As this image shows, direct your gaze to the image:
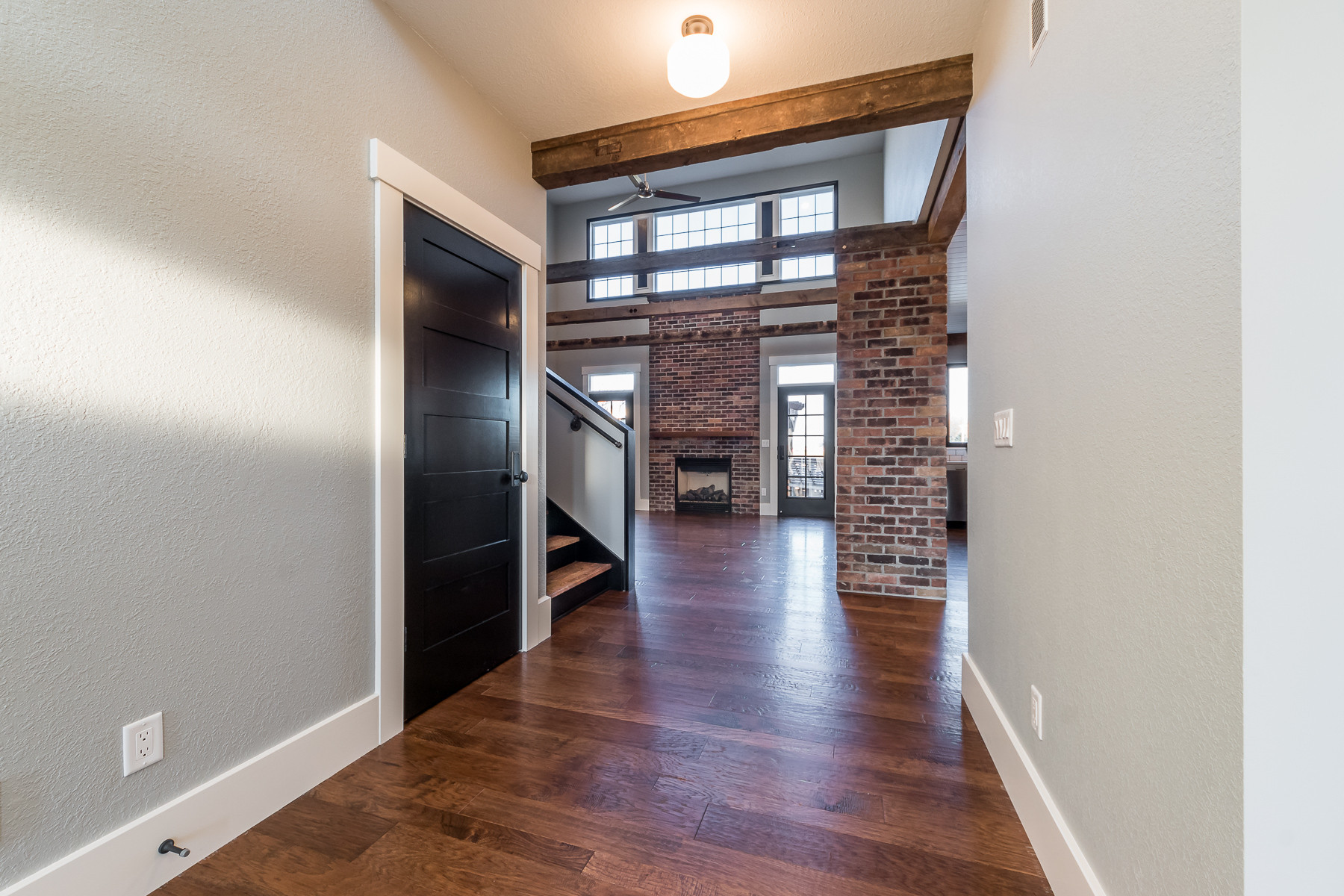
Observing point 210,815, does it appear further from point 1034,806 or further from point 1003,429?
point 1003,429

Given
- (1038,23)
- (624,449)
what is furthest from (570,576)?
(1038,23)

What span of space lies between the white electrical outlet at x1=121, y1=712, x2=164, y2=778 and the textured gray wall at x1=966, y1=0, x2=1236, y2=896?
75.0 inches

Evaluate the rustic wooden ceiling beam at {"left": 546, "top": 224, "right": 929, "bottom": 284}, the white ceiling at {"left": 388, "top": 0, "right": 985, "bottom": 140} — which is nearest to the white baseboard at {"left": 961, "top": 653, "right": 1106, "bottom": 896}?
the white ceiling at {"left": 388, "top": 0, "right": 985, "bottom": 140}

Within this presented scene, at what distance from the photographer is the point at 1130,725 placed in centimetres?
93

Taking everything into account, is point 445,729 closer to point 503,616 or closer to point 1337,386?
point 503,616

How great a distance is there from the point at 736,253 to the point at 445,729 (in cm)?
409

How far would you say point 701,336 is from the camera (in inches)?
306

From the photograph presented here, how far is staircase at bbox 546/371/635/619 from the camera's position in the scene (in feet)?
12.4

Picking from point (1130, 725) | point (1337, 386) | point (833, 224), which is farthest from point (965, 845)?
point (833, 224)

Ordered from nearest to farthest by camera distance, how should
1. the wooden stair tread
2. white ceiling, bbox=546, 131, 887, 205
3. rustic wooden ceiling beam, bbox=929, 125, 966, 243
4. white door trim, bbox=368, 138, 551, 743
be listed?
white door trim, bbox=368, 138, 551, 743
rustic wooden ceiling beam, bbox=929, 125, 966, 243
the wooden stair tread
white ceiling, bbox=546, 131, 887, 205

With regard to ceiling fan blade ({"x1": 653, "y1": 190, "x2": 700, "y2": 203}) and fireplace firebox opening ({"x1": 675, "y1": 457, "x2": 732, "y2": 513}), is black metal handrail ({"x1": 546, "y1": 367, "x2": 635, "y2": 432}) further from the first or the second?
fireplace firebox opening ({"x1": 675, "y1": 457, "x2": 732, "y2": 513})

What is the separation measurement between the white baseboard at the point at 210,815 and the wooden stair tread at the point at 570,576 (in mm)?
1255

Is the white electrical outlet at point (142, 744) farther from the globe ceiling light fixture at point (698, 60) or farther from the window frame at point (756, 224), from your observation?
the window frame at point (756, 224)

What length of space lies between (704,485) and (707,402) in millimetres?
1210
